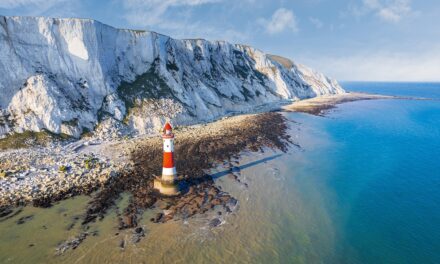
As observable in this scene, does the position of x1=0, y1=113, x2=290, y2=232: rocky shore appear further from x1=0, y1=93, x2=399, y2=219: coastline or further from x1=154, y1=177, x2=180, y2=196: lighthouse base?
x1=154, y1=177, x2=180, y2=196: lighthouse base

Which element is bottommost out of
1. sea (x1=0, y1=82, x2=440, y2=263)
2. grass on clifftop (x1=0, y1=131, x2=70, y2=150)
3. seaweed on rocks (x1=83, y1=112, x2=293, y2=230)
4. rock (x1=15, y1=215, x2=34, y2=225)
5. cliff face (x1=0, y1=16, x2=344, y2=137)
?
sea (x1=0, y1=82, x2=440, y2=263)

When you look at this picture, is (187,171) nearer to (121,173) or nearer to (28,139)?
(121,173)

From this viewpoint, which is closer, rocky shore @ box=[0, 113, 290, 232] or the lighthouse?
rocky shore @ box=[0, 113, 290, 232]

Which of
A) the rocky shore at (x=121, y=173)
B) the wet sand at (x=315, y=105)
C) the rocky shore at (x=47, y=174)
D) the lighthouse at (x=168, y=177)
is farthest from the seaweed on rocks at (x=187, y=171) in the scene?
the wet sand at (x=315, y=105)

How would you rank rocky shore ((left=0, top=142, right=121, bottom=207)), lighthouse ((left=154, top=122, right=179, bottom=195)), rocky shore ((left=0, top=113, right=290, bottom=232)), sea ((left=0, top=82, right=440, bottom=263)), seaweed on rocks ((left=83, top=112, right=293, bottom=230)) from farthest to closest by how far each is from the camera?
lighthouse ((left=154, top=122, right=179, bottom=195))
rocky shore ((left=0, top=142, right=121, bottom=207))
rocky shore ((left=0, top=113, right=290, bottom=232))
seaweed on rocks ((left=83, top=112, right=293, bottom=230))
sea ((left=0, top=82, right=440, bottom=263))

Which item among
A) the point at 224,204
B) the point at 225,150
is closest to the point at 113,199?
the point at 224,204

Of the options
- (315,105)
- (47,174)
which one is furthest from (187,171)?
(315,105)

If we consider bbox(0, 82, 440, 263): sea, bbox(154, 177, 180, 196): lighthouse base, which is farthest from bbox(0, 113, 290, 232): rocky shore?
bbox(0, 82, 440, 263): sea
